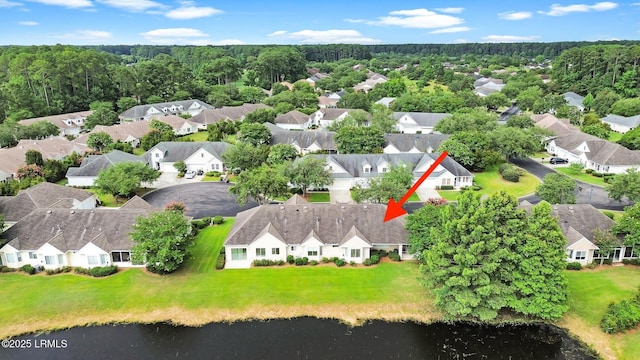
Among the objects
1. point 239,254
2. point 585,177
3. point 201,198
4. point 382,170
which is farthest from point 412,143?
point 239,254

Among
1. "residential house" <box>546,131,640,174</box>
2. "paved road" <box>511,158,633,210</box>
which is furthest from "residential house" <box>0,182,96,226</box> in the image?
"residential house" <box>546,131,640,174</box>

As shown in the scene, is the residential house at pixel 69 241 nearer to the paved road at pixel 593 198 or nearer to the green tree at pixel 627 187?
the paved road at pixel 593 198

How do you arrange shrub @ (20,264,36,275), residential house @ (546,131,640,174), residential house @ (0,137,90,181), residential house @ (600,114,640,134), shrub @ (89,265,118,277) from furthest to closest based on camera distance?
residential house @ (600,114,640,134)
residential house @ (546,131,640,174)
residential house @ (0,137,90,181)
shrub @ (20,264,36,275)
shrub @ (89,265,118,277)

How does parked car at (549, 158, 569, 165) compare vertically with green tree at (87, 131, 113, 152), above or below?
below

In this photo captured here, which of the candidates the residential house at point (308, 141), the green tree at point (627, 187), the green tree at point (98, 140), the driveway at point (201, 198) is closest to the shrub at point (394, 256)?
the driveway at point (201, 198)

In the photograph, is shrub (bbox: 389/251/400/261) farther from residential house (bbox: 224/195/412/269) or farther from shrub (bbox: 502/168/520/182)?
shrub (bbox: 502/168/520/182)
